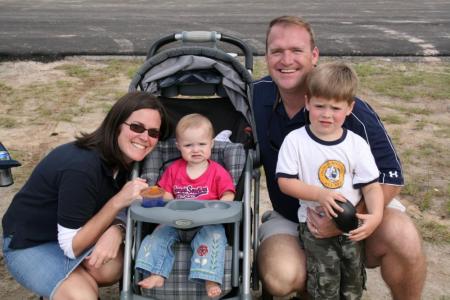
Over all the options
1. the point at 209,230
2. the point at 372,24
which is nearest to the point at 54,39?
the point at 372,24

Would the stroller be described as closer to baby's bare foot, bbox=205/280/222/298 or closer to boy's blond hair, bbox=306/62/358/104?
baby's bare foot, bbox=205/280/222/298

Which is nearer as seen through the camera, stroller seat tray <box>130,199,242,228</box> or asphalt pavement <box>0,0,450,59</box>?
stroller seat tray <box>130,199,242,228</box>

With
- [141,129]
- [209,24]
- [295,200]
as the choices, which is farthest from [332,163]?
[209,24]

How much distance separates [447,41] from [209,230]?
399 inches

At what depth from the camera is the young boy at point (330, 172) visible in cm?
285

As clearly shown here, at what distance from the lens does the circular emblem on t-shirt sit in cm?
291

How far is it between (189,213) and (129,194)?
0.43 m

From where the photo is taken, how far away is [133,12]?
16250 millimetres

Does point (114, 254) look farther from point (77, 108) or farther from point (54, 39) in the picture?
point (54, 39)

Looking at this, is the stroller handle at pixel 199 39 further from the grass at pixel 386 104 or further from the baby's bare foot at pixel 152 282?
the grass at pixel 386 104

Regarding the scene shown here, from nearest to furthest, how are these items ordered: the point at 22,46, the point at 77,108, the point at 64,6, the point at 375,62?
the point at 77,108
the point at 375,62
the point at 22,46
the point at 64,6

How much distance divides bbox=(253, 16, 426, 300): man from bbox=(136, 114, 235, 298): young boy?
377 millimetres

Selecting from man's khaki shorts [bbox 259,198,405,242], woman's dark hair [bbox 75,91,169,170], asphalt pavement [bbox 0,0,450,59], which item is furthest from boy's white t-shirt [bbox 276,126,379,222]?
asphalt pavement [bbox 0,0,450,59]

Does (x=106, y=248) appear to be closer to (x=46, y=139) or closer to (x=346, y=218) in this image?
(x=346, y=218)
